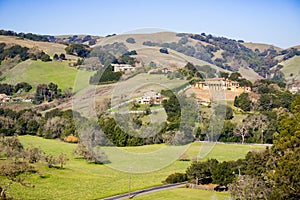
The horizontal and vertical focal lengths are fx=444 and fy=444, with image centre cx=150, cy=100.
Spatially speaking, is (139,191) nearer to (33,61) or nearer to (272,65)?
(33,61)

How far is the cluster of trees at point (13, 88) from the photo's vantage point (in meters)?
79.2

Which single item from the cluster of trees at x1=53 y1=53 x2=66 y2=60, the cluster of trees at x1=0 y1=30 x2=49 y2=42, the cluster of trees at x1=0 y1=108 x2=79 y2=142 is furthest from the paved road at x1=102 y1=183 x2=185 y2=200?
the cluster of trees at x1=0 y1=30 x2=49 y2=42

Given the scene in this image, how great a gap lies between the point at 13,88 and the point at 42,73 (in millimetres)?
8895

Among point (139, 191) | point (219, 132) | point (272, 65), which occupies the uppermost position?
point (272, 65)

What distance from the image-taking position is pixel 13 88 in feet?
265

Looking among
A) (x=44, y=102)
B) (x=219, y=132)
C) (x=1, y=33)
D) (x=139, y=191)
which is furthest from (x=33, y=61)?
(x=139, y=191)

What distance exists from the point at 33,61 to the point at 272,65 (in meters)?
88.5

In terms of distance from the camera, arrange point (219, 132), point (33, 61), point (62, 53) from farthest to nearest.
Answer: point (62, 53) < point (33, 61) < point (219, 132)

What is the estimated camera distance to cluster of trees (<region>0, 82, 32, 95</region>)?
260ft

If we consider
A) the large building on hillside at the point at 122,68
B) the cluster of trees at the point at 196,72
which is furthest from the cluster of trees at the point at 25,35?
the large building on hillside at the point at 122,68

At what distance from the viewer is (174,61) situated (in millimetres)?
41969

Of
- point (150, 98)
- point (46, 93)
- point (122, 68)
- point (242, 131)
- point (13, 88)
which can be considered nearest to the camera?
point (122, 68)

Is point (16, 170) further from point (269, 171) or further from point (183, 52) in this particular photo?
point (183, 52)

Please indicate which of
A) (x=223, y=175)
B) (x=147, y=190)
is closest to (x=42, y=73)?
(x=147, y=190)
